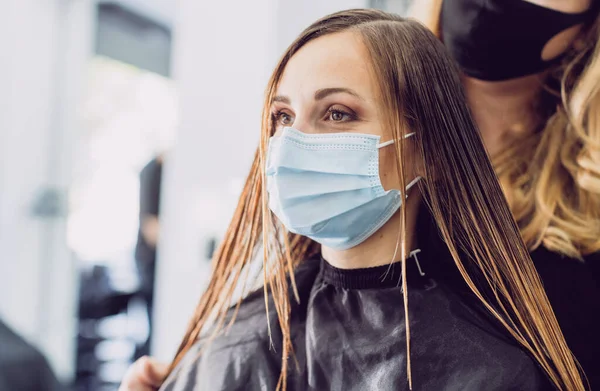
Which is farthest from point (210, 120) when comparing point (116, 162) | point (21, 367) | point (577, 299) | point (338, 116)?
point (116, 162)

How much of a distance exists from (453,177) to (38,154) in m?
3.21

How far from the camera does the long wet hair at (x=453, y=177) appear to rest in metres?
0.90

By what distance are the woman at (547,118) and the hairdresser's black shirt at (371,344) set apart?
0.21 m

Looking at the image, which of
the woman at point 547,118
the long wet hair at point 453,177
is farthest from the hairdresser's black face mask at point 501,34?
the long wet hair at point 453,177

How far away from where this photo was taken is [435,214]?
926 millimetres

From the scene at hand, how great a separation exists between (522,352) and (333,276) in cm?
34

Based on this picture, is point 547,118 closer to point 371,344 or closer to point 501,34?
point 501,34

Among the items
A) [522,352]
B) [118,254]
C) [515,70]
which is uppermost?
[515,70]

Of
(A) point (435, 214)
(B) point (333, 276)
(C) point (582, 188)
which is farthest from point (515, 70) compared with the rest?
(B) point (333, 276)

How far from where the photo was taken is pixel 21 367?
2117 mm

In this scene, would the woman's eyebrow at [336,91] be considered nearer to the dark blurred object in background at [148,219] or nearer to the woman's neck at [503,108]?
the woman's neck at [503,108]

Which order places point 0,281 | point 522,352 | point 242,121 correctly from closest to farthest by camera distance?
point 522,352 < point 242,121 < point 0,281

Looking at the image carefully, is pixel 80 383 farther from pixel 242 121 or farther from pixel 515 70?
pixel 515 70

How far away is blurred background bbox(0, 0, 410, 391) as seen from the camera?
2.50 meters
